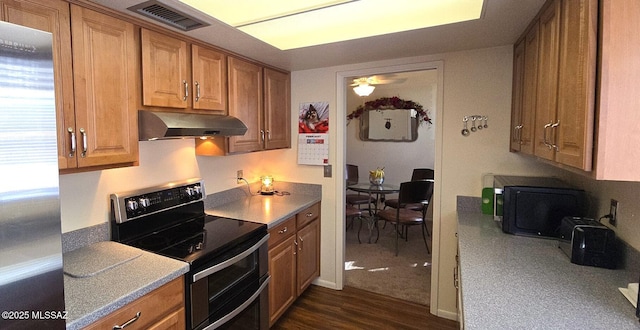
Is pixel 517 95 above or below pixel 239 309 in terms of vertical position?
above

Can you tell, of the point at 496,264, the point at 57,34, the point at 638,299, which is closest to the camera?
the point at 638,299

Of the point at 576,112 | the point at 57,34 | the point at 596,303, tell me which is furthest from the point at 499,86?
the point at 57,34

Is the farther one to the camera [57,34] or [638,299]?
[57,34]

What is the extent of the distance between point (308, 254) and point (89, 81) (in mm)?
2065

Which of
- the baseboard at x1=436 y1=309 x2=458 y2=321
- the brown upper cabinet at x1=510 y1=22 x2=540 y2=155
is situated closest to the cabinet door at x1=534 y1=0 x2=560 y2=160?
the brown upper cabinet at x1=510 y1=22 x2=540 y2=155

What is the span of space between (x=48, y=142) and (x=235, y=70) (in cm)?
160

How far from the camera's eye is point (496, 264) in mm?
1515

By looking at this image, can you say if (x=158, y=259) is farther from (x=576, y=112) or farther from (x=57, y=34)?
(x=576, y=112)

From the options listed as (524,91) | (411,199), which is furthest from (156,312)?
(411,199)

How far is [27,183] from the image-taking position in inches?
32.9

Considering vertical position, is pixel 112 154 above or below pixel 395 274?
above

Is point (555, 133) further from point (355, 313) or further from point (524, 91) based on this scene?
point (355, 313)

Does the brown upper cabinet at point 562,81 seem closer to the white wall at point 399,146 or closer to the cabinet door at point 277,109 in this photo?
the cabinet door at point 277,109

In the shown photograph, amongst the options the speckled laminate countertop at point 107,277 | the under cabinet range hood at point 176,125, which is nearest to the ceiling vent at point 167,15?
the under cabinet range hood at point 176,125
